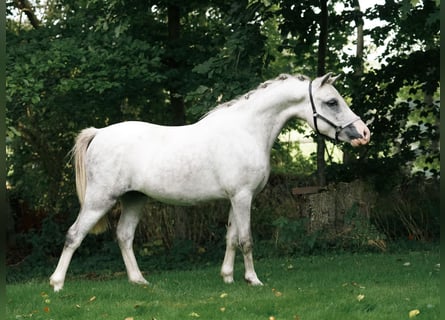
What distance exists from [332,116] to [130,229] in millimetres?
2543

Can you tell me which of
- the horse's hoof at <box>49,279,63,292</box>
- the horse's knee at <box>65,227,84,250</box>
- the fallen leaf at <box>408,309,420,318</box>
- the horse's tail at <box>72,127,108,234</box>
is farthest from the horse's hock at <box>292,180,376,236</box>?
the fallen leaf at <box>408,309,420,318</box>

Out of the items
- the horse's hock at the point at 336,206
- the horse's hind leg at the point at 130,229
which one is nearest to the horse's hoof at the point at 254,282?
the horse's hind leg at the point at 130,229

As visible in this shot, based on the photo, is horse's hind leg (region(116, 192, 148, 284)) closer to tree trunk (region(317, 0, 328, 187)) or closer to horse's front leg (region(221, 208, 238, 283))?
horse's front leg (region(221, 208, 238, 283))

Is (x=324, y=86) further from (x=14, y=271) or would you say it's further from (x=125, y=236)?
(x=14, y=271)

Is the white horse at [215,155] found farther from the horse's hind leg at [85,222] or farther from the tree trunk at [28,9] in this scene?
the tree trunk at [28,9]

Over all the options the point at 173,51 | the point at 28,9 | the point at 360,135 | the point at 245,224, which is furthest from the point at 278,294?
the point at 28,9

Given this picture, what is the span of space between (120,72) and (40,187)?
3.83 metres

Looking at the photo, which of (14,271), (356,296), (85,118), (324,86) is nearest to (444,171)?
(356,296)

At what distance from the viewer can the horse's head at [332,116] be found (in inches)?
277

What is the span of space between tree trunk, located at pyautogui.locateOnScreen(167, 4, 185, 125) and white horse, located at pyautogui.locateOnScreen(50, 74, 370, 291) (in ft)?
13.8

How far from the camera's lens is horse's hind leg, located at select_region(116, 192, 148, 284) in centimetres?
762

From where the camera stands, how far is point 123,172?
7281 mm

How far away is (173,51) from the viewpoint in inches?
449

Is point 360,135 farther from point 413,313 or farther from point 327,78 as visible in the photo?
point 413,313
